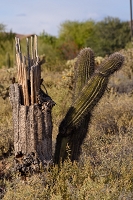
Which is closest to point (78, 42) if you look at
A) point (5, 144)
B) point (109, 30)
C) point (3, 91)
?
point (109, 30)

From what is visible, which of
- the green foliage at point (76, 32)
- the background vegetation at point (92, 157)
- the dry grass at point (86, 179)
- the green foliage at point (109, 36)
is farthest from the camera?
the green foliage at point (76, 32)

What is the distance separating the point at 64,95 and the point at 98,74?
16.4 ft

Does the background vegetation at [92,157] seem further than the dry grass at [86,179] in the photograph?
Yes

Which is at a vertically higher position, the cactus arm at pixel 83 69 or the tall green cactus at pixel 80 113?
the cactus arm at pixel 83 69

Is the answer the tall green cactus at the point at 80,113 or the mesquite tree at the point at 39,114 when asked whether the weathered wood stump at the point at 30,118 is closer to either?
the mesquite tree at the point at 39,114

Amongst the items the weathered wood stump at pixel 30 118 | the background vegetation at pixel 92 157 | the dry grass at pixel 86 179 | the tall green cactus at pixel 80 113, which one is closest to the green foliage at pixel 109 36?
the background vegetation at pixel 92 157

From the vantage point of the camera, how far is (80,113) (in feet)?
22.0

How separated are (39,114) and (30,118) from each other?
121 millimetres

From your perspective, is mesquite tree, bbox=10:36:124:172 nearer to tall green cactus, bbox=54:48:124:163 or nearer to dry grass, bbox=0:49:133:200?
tall green cactus, bbox=54:48:124:163

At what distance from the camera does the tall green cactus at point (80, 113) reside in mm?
6703

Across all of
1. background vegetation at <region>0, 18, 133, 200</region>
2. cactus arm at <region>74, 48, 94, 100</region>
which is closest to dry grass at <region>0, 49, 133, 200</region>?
background vegetation at <region>0, 18, 133, 200</region>

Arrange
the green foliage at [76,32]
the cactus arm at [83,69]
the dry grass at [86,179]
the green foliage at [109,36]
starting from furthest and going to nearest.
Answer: the green foliage at [76,32] → the green foliage at [109,36] → the cactus arm at [83,69] → the dry grass at [86,179]

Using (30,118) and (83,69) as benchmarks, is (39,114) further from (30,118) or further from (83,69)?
(83,69)

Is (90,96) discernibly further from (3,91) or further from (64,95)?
(3,91)
